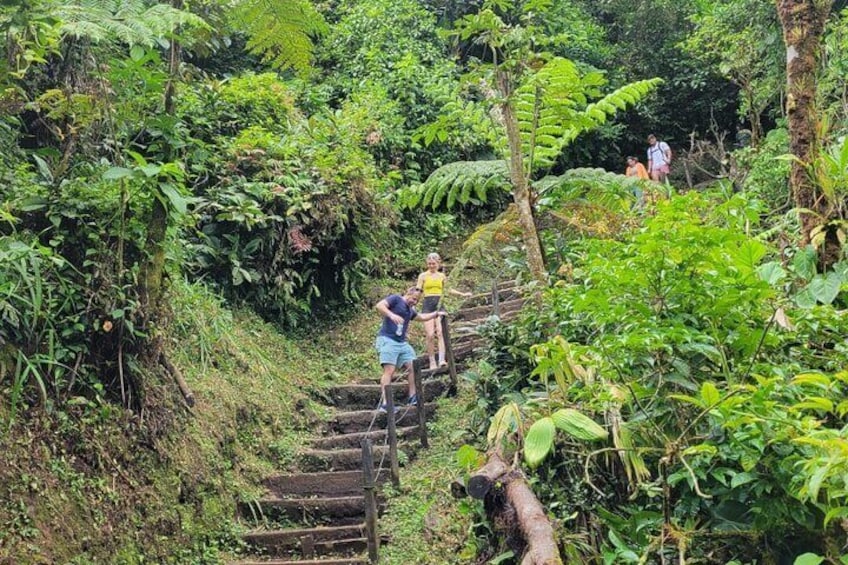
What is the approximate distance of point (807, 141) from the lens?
11.8 ft

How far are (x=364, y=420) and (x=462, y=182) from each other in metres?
2.60

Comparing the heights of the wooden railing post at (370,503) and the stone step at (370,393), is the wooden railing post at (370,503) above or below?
above

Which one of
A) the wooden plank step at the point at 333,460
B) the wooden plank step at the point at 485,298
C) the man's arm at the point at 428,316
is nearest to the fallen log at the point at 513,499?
the wooden plank step at the point at 333,460

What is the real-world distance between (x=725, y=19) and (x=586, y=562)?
42.4 feet

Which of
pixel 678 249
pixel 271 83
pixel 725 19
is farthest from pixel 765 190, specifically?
pixel 678 249

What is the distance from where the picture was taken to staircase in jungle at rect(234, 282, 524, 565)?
18.0ft

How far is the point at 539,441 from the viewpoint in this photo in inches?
87.9

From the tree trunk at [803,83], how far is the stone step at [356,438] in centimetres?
410

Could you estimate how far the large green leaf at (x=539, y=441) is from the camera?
7.17ft

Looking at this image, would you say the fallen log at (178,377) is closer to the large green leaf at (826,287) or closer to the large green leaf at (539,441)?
the large green leaf at (539,441)

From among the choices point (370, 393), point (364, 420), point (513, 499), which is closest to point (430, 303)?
point (370, 393)

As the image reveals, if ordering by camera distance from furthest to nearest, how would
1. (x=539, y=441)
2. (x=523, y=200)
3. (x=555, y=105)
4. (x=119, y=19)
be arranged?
1. (x=555, y=105)
2. (x=523, y=200)
3. (x=119, y=19)
4. (x=539, y=441)

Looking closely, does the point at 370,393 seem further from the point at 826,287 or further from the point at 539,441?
the point at 539,441

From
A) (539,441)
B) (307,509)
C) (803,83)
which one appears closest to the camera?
(539,441)
